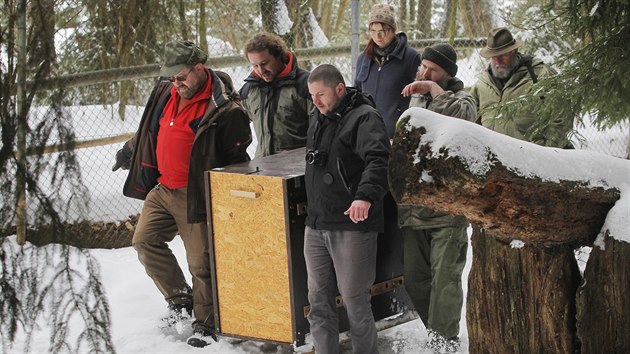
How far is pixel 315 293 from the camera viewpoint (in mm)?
4445

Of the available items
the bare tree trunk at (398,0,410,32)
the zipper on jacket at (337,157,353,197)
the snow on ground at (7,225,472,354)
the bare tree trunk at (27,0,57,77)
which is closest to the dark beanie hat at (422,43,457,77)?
the zipper on jacket at (337,157,353,197)

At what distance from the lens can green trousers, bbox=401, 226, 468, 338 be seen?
4.65 m

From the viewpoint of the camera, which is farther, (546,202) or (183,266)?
(183,266)

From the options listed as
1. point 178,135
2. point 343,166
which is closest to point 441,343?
point 343,166

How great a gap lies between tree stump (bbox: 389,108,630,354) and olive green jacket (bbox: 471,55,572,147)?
162 cm

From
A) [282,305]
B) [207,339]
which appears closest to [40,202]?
[282,305]

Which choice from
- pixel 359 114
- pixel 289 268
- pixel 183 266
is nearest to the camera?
pixel 359 114

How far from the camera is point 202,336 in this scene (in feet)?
16.7

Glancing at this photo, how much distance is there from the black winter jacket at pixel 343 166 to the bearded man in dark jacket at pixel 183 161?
81 centimetres

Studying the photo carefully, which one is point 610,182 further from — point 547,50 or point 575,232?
point 547,50

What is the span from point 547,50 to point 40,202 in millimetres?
8306

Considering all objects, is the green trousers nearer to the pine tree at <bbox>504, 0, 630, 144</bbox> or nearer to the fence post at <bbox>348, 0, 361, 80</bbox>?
the pine tree at <bbox>504, 0, 630, 144</bbox>

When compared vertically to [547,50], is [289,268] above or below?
below

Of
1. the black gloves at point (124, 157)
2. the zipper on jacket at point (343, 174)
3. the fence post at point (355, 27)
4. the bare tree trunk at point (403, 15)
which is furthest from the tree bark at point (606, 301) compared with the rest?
the bare tree trunk at point (403, 15)
